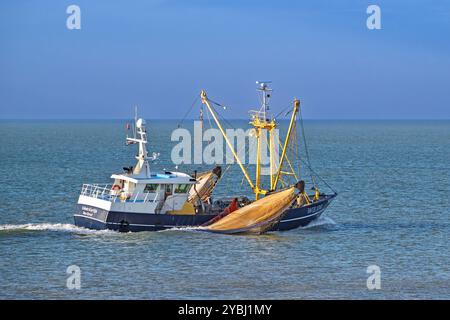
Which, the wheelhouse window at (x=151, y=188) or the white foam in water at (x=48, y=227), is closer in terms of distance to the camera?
the wheelhouse window at (x=151, y=188)

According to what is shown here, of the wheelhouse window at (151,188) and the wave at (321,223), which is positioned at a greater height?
the wheelhouse window at (151,188)

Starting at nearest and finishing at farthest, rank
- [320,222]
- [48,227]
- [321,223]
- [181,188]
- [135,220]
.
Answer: [135,220] → [181,188] → [48,227] → [321,223] → [320,222]

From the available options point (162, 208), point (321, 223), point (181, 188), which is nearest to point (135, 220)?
point (162, 208)

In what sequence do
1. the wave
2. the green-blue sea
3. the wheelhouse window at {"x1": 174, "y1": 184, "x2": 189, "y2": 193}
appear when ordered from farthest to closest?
1. the wave
2. the wheelhouse window at {"x1": 174, "y1": 184, "x2": 189, "y2": 193}
3. the green-blue sea

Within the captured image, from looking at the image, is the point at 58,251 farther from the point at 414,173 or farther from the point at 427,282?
the point at 414,173

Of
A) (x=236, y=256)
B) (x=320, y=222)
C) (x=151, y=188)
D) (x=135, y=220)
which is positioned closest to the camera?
(x=236, y=256)

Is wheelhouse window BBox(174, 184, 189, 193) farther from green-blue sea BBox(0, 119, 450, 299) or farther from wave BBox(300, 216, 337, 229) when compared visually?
wave BBox(300, 216, 337, 229)

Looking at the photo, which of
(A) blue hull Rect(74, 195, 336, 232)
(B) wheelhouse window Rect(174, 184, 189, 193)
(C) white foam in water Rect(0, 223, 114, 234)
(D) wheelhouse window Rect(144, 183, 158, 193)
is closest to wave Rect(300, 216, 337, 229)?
(A) blue hull Rect(74, 195, 336, 232)

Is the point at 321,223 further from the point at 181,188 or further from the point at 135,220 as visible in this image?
the point at 135,220

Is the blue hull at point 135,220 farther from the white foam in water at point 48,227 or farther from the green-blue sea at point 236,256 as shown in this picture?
the green-blue sea at point 236,256

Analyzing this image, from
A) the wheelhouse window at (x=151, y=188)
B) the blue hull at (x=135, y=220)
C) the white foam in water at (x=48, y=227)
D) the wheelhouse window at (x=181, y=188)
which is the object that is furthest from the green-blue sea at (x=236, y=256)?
the wheelhouse window at (x=181, y=188)

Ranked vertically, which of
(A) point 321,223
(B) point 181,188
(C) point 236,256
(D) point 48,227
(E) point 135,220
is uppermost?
(B) point 181,188
